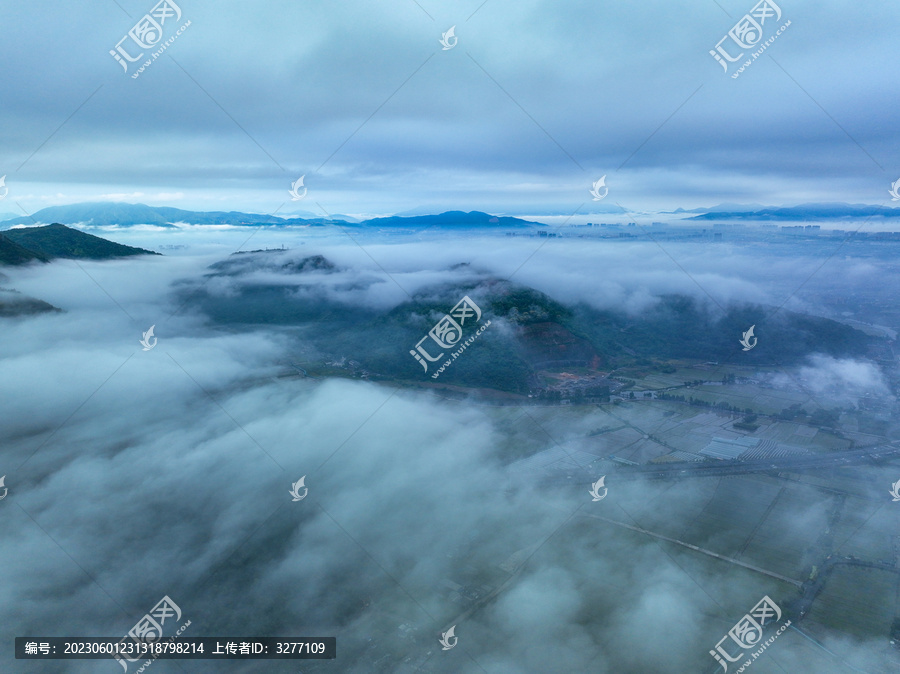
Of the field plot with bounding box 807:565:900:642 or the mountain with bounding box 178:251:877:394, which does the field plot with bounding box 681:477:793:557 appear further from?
the mountain with bounding box 178:251:877:394

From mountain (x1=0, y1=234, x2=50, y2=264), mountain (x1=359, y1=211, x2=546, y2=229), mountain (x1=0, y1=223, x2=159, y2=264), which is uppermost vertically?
mountain (x1=359, y1=211, x2=546, y2=229)

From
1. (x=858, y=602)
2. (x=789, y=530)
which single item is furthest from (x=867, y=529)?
(x=858, y=602)

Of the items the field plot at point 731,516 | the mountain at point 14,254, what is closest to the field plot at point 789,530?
the field plot at point 731,516

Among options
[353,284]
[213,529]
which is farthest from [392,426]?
[353,284]

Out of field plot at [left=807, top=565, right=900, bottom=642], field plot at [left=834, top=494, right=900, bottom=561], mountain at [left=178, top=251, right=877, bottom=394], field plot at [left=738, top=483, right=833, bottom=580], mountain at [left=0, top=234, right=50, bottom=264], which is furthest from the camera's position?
mountain at [left=178, top=251, right=877, bottom=394]

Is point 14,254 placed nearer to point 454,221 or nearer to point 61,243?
point 61,243

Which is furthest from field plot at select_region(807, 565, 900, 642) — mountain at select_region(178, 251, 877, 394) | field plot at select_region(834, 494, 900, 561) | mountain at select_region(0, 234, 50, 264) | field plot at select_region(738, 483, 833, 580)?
mountain at select_region(0, 234, 50, 264)

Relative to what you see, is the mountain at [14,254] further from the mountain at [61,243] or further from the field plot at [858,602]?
the field plot at [858,602]

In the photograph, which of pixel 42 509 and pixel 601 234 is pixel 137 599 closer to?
pixel 42 509
